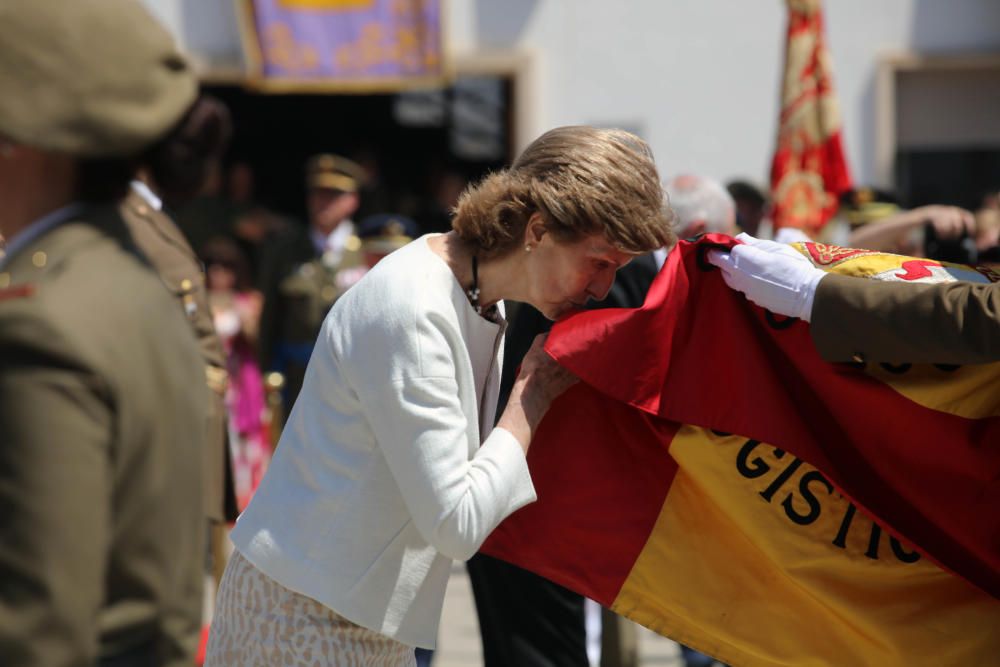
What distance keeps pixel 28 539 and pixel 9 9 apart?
57cm

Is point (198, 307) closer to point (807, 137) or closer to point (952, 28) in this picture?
point (807, 137)

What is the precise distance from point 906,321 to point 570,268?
700 millimetres

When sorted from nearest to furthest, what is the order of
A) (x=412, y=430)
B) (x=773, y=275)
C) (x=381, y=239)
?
(x=412, y=430)
(x=773, y=275)
(x=381, y=239)

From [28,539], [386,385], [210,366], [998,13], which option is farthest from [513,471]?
[998,13]

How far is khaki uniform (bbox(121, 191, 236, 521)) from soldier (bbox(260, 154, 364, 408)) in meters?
3.02

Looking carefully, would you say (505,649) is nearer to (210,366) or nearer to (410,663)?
(410,663)

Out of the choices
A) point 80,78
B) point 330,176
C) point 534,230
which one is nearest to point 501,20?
point 330,176

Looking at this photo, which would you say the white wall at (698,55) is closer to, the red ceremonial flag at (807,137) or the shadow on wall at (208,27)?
the shadow on wall at (208,27)

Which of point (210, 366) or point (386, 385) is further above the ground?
point (386, 385)

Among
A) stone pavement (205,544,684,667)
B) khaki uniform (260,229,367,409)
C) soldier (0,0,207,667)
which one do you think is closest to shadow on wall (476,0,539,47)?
khaki uniform (260,229,367,409)

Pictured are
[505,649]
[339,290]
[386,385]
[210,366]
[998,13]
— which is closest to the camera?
[386,385]

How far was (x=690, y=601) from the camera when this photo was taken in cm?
305

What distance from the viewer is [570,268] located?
8.14 feet

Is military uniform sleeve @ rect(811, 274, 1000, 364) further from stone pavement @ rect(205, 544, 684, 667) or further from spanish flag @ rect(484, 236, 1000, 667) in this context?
stone pavement @ rect(205, 544, 684, 667)
